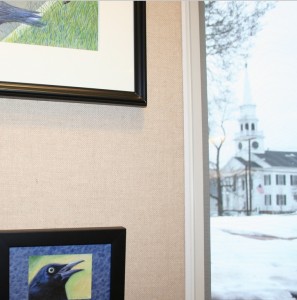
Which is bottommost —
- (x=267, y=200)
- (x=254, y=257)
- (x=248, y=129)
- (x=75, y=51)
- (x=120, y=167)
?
(x=254, y=257)

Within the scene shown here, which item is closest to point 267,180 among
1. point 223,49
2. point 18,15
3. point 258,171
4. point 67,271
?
point 258,171

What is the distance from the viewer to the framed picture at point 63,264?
69 centimetres

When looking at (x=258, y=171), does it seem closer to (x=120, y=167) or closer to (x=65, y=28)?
(x=120, y=167)

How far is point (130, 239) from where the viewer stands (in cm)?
81

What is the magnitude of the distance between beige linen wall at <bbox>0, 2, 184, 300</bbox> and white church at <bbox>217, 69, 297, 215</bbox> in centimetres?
21

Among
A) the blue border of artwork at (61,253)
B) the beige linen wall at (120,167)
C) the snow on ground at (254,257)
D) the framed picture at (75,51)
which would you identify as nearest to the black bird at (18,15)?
the framed picture at (75,51)

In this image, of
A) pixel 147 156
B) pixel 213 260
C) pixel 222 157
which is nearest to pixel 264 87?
pixel 222 157

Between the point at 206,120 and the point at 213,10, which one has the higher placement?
the point at 213,10

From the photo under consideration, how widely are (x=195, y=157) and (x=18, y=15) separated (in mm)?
572

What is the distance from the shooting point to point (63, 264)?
728 mm

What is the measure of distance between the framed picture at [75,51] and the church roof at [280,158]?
1.43 ft

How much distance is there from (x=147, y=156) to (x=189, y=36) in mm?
371

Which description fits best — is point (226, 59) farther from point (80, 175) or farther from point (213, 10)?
point (80, 175)

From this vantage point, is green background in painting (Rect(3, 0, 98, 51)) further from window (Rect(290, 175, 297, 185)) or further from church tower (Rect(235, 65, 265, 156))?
window (Rect(290, 175, 297, 185))
